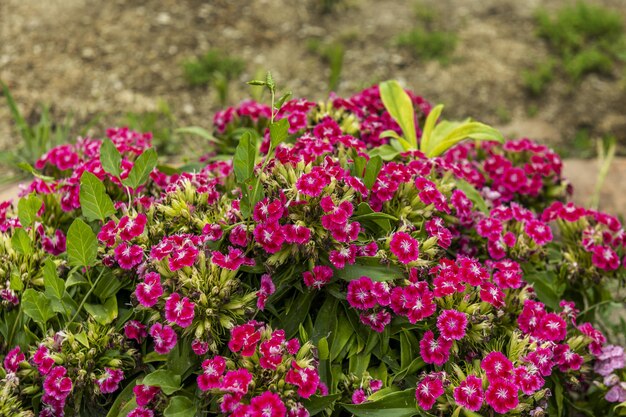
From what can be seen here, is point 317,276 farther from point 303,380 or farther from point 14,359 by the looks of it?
point 14,359

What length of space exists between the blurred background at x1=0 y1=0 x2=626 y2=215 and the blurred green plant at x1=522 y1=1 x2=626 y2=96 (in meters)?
0.01

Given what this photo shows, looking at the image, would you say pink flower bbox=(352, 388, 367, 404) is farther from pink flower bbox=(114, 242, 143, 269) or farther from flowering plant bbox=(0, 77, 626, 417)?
pink flower bbox=(114, 242, 143, 269)

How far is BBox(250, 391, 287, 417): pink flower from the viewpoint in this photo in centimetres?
167

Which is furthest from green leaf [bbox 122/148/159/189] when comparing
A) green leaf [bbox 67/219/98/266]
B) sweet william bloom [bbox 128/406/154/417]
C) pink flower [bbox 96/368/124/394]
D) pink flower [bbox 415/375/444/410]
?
pink flower [bbox 415/375/444/410]

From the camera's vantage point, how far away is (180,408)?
1817 mm

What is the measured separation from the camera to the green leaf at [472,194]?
2.52 meters

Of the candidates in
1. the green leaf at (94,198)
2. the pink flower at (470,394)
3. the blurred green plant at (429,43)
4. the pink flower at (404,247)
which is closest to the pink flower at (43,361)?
the green leaf at (94,198)

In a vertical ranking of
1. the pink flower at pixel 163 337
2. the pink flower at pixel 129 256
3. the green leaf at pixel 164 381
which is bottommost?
the green leaf at pixel 164 381

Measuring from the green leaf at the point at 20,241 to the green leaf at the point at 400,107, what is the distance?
156 centimetres

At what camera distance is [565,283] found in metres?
2.50

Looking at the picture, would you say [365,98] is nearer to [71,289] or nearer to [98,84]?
[71,289]

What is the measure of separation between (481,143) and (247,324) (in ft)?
5.99

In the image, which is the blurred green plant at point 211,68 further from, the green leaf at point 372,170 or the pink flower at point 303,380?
the pink flower at point 303,380

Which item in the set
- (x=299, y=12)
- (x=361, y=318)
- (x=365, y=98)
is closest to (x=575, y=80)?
(x=299, y=12)
